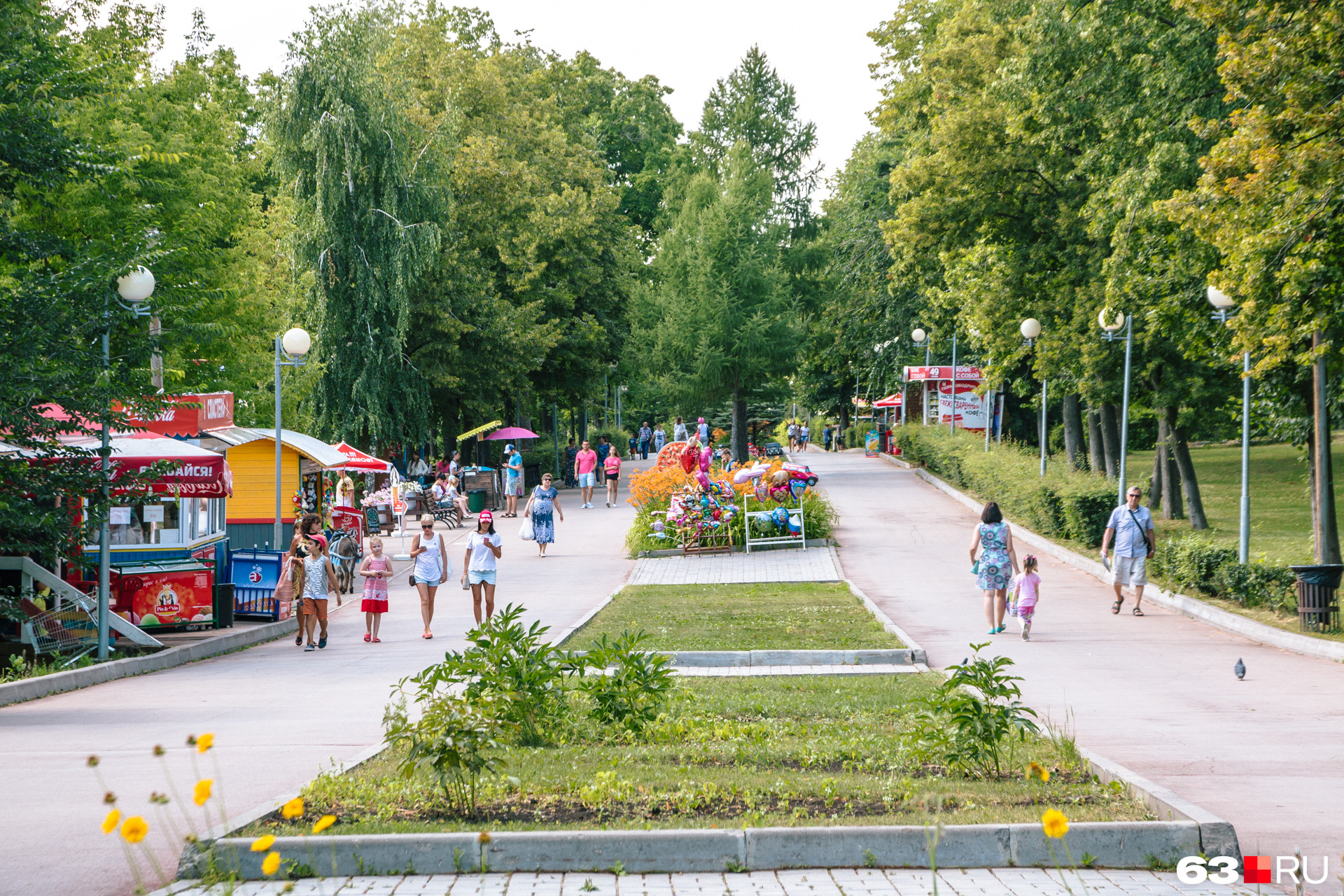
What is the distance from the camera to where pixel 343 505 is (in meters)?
24.7

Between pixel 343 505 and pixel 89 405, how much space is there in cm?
1131

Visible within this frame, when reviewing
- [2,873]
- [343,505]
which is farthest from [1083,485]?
[2,873]

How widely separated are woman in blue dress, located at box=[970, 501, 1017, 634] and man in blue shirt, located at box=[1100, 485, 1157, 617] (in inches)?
88.4

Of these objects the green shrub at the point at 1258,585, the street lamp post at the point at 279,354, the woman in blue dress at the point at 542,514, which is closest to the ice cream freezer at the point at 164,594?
the street lamp post at the point at 279,354

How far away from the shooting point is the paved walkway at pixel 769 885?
556cm

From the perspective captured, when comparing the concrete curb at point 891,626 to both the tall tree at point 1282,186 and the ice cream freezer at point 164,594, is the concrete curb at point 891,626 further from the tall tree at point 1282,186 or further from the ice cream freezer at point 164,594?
the ice cream freezer at point 164,594

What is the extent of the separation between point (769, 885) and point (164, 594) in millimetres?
13004

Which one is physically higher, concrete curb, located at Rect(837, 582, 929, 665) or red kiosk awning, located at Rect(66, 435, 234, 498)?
red kiosk awning, located at Rect(66, 435, 234, 498)

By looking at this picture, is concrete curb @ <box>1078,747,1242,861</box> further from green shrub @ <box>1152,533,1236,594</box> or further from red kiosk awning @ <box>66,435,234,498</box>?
red kiosk awning @ <box>66,435,234,498</box>

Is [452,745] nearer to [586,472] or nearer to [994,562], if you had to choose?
[994,562]

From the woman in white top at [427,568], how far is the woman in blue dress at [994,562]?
23.7ft

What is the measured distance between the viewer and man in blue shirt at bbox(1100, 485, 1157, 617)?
16.8 m

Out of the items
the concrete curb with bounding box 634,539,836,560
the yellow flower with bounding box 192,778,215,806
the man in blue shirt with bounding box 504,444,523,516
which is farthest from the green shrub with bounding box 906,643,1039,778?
the man in blue shirt with bounding box 504,444,523,516

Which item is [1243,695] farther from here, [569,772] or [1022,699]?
[569,772]
